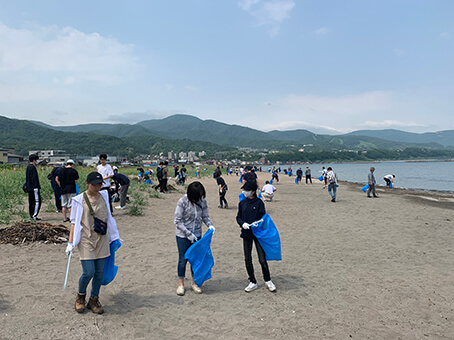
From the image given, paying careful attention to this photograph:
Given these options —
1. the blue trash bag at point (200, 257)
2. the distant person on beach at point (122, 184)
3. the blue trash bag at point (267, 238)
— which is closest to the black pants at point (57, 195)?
the distant person on beach at point (122, 184)

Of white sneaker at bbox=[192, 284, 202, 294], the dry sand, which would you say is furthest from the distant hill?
white sneaker at bbox=[192, 284, 202, 294]

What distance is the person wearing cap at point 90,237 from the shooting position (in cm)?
363

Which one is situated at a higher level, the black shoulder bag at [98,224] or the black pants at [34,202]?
the black shoulder bag at [98,224]

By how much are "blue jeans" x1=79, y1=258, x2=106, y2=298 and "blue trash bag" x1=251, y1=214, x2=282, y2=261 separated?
2353 millimetres

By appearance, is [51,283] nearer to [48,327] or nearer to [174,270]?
[48,327]

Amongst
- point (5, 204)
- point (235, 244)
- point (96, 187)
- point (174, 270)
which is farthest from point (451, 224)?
point (5, 204)

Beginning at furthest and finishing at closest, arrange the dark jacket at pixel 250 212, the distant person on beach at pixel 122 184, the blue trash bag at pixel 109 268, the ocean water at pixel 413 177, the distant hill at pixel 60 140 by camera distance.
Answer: the distant hill at pixel 60 140
the ocean water at pixel 413 177
the distant person on beach at pixel 122 184
the dark jacket at pixel 250 212
the blue trash bag at pixel 109 268

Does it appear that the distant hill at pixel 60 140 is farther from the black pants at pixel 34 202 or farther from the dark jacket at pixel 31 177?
the dark jacket at pixel 31 177

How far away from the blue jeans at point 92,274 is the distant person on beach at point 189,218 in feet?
3.91

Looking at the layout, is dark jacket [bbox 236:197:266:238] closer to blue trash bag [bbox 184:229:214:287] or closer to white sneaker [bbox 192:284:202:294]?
blue trash bag [bbox 184:229:214:287]

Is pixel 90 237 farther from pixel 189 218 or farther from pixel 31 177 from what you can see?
pixel 31 177

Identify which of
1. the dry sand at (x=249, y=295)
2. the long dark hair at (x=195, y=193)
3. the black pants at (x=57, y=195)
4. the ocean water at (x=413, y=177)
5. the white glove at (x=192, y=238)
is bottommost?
the ocean water at (x=413, y=177)

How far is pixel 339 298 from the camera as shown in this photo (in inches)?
184

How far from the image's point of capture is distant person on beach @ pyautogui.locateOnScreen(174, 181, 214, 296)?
4.47m
